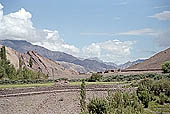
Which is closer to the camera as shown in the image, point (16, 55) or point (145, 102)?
point (145, 102)

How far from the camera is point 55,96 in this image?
132 feet

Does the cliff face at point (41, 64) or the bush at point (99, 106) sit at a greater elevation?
the cliff face at point (41, 64)

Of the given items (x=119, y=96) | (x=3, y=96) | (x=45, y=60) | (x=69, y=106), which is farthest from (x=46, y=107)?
(x=45, y=60)

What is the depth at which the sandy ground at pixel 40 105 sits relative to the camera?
35812mm

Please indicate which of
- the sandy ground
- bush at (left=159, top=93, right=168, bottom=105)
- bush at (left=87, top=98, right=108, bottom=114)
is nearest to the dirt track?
the sandy ground

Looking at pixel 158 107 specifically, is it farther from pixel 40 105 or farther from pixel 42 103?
pixel 40 105

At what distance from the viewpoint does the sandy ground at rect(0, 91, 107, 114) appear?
35812mm

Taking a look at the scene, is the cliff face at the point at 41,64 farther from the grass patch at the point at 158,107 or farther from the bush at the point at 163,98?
the grass patch at the point at 158,107

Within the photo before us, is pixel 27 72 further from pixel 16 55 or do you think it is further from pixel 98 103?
pixel 98 103

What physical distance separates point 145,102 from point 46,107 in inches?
482

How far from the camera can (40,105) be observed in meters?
37.2

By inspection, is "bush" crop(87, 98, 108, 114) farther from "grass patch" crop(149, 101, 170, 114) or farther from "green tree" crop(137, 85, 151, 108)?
"green tree" crop(137, 85, 151, 108)

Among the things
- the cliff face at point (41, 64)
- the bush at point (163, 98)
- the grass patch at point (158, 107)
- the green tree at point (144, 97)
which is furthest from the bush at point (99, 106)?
the cliff face at point (41, 64)

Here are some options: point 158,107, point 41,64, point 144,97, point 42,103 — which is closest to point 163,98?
point 158,107
